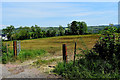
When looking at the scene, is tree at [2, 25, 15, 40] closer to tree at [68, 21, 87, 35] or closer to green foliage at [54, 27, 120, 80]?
tree at [68, 21, 87, 35]

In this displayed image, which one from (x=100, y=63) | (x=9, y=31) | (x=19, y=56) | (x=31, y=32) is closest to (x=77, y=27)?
(x=19, y=56)

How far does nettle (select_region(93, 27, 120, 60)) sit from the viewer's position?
214 inches

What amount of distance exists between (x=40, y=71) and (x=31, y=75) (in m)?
0.44

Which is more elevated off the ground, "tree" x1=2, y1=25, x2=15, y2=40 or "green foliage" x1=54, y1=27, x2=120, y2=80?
"tree" x1=2, y1=25, x2=15, y2=40

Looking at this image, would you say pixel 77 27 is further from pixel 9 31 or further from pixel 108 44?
pixel 9 31

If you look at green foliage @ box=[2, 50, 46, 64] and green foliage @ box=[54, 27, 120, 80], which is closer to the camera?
green foliage @ box=[54, 27, 120, 80]

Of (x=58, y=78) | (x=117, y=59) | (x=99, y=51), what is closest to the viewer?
(x=58, y=78)

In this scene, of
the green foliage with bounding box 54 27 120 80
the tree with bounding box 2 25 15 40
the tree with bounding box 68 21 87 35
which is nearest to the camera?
the green foliage with bounding box 54 27 120 80

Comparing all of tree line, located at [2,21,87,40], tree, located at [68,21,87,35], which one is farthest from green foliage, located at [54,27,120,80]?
tree line, located at [2,21,87,40]

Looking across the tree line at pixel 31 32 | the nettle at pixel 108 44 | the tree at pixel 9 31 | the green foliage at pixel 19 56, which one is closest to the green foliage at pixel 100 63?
the nettle at pixel 108 44

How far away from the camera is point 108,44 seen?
5523mm

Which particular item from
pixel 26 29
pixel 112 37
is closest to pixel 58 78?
pixel 112 37

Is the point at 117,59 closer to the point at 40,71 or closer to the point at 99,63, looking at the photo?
the point at 99,63

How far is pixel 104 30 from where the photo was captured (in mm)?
5891
